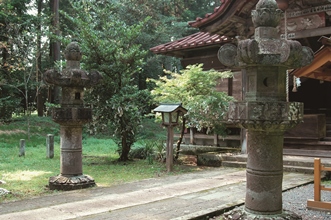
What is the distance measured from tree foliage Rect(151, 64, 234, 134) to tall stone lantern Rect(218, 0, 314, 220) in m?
5.94

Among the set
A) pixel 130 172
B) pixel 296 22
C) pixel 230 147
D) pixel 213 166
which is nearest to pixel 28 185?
pixel 130 172

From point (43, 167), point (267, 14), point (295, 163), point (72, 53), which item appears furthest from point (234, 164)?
point (267, 14)

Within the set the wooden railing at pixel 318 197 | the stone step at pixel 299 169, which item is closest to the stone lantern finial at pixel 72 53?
Answer: the wooden railing at pixel 318 197

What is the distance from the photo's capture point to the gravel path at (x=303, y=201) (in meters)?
5.55

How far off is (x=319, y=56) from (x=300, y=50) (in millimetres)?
3429

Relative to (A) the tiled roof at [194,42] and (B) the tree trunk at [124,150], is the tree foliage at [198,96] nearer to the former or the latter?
(B) the tree trunk at [124,150]

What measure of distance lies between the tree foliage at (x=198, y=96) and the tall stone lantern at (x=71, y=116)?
351 cm

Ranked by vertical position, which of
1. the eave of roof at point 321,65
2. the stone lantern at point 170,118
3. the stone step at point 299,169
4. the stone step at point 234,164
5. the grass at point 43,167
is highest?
the eave of roof at point 321,65

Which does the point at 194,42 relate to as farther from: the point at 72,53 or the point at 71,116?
the point at 71,116

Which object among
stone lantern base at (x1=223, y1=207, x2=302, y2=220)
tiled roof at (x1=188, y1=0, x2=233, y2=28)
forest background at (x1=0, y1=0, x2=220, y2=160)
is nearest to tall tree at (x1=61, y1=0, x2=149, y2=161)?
forest background at (x1=0, y1=0, x2=220, y2=160)

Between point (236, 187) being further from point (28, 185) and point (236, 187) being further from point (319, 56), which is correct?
point (28, 185)

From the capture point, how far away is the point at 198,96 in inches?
423

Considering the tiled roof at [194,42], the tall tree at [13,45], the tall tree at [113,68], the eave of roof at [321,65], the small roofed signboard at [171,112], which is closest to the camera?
the eave of roof at [321,65]

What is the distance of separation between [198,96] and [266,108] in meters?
6.52
